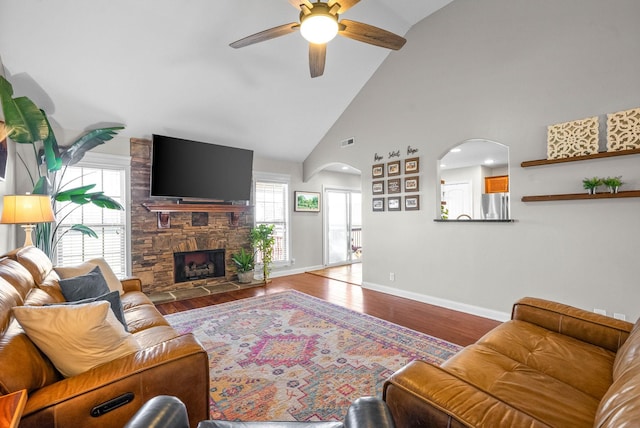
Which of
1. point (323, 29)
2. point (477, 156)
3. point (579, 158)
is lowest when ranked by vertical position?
point (579, 158)

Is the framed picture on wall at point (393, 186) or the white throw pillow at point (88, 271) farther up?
the framed picture on wall at point (393, 186)

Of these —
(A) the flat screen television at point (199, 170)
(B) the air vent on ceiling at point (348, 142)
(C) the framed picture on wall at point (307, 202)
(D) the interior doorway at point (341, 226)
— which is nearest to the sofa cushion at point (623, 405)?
(B) the air vent on ceiling at point (348, 142)

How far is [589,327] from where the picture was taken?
1.81 meters

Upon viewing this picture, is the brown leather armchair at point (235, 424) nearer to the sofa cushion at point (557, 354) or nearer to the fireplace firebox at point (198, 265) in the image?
→ the sofa cushion at point (557, 354)

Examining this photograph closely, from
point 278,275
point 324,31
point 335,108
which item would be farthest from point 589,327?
point 278,275

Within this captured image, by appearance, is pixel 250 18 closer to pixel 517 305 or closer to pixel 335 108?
pixel 335 108

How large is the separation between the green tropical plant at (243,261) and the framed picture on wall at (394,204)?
2.76 meters

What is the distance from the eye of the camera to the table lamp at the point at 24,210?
2783 mm

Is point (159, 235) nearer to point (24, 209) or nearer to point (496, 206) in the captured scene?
point (24, 209)

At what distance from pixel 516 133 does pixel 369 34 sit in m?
2.09

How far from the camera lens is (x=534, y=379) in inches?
56.2

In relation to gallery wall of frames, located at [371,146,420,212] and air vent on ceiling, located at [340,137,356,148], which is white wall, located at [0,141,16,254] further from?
gallery wall of frames, located at [371,146,420,212]

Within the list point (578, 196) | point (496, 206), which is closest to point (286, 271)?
point (496, 206)

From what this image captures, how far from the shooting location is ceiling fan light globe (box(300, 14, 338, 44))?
2291 mm
